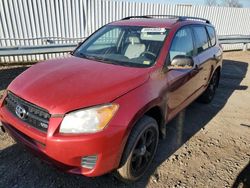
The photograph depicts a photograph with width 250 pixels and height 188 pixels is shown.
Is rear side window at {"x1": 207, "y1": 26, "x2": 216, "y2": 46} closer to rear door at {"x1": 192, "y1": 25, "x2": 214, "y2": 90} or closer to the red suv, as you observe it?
rear door at {"x1": 192, "y1": 25, "x2": 214, "y2": 90}

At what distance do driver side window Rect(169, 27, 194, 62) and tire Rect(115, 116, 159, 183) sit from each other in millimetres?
1036

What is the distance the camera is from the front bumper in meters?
2.26

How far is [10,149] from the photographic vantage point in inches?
134

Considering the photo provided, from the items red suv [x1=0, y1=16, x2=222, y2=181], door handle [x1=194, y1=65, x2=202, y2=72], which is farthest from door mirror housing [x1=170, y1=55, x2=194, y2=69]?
door handle [x1=194, y1=65, x2=202, y2=72]

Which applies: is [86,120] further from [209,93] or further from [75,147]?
[209,93]

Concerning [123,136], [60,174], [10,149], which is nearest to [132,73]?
[123,136]

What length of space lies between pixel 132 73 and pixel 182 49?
1.23 meters

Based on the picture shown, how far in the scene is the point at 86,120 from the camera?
7.55ft

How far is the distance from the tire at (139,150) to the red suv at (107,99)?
0.03 ft

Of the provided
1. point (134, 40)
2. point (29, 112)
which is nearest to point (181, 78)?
point (134, 40)

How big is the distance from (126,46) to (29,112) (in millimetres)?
1706

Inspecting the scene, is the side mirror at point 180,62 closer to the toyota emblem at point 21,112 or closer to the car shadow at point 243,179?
the car shadow at point 243,179

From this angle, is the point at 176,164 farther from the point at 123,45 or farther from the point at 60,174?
the point at 123,45

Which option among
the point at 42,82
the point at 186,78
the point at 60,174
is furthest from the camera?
the point at 186,78
